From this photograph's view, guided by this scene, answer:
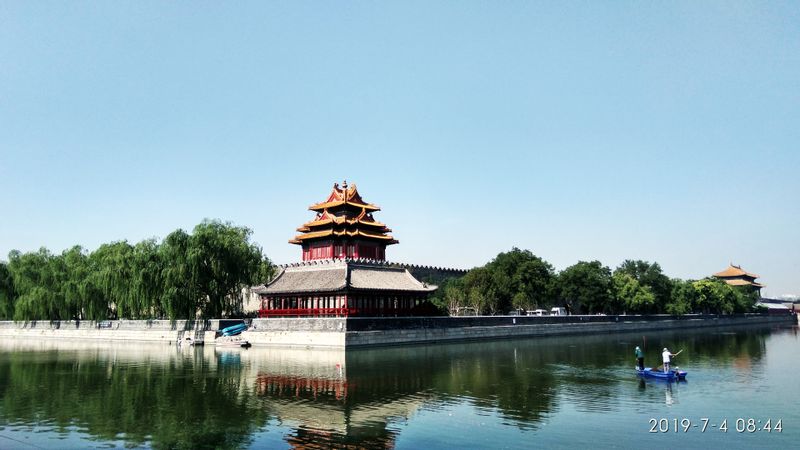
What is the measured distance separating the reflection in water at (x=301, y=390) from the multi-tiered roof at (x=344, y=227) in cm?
1484

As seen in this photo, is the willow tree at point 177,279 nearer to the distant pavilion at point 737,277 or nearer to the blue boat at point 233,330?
the blue boat at point 233,330

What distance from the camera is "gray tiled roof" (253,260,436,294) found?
1825 inches

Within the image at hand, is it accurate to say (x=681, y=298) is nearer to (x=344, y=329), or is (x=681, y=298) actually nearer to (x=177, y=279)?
(x=344, y=329)

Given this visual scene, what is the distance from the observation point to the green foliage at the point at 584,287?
67.4 metres

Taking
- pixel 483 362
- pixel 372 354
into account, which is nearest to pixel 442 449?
pixel 483 362

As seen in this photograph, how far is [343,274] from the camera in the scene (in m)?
47.0

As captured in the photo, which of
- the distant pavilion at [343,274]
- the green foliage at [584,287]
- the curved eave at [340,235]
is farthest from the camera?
the green foliage at [584,287]

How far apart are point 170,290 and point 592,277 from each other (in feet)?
148

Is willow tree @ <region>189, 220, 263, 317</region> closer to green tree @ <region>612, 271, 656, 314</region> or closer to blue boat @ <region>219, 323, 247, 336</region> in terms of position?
blue boat @ <region>219, 323, 247, 336</region>

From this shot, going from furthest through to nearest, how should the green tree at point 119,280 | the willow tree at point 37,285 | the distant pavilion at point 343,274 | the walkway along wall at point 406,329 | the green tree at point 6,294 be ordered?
the green tree at point 6,294 → the willow tree at point 37,285 → the green tree at point 119,280 → the distant pavilion at point 343,274 → the walkway along wall at point 406,329

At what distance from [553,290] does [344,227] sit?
26224mm

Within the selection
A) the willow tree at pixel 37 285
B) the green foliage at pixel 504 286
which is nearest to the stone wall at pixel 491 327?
the green foliage at pixel 504 286

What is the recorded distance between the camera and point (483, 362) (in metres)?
34.2

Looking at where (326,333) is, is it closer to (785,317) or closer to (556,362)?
(556,362)
